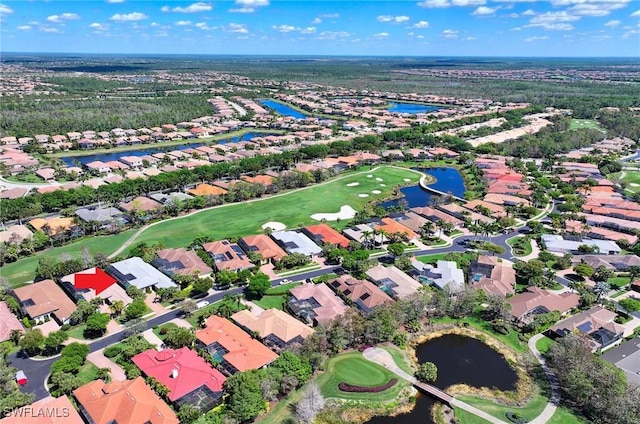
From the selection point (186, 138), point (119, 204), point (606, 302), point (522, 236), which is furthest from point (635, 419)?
point (186, 138)

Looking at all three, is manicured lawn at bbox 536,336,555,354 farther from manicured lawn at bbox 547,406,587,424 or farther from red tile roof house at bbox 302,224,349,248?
red tile roof house at bbox 302,224,349,248

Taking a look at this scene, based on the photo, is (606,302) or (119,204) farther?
(119,204)

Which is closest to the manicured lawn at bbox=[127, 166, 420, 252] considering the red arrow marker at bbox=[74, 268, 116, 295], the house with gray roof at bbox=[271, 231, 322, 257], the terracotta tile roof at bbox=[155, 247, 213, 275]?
the house with gray roof at bbox=[271, 231, 322, 257]

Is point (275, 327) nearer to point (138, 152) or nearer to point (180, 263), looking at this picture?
point (180, 263)

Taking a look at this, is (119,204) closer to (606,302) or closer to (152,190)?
(152,190)

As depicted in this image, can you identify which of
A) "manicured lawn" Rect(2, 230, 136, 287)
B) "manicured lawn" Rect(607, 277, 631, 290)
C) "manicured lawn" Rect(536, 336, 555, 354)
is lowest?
"manicured lawn" Rect(536, 336, 555, 354)

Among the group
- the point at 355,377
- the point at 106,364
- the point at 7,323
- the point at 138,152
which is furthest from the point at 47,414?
the point at 138,152
